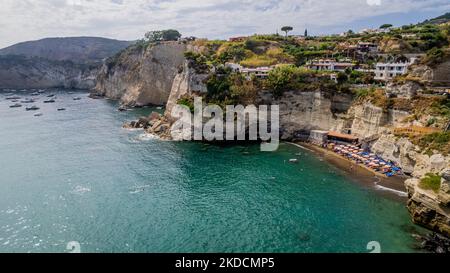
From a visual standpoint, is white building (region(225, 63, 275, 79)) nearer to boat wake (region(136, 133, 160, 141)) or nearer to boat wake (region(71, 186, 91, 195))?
boat wake (region(136, 133, 160, 141))

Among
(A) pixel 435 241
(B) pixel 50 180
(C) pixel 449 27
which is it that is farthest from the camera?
(C) pixel 449 27

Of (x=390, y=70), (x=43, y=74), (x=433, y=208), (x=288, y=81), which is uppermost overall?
(x=43, y=74)

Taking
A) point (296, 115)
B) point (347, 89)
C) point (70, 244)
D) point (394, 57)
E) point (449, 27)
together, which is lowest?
point (70, 244)

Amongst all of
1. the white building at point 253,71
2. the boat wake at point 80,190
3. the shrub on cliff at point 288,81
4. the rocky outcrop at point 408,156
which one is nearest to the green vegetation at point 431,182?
the rocky outcrop at point 408,156

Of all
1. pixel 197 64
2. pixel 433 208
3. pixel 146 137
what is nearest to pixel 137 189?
pixel 146 137

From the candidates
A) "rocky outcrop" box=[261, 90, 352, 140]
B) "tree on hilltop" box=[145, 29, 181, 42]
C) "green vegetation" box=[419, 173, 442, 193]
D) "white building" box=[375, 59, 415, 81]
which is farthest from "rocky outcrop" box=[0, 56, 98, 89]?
"green vegetation" box=[419, 173, 442, 193]

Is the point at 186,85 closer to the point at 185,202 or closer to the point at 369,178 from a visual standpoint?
the point at 185,202

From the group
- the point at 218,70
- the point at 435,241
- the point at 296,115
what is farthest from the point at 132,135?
the point at 435,241

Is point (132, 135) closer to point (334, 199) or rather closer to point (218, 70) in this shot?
point (218, 70)
